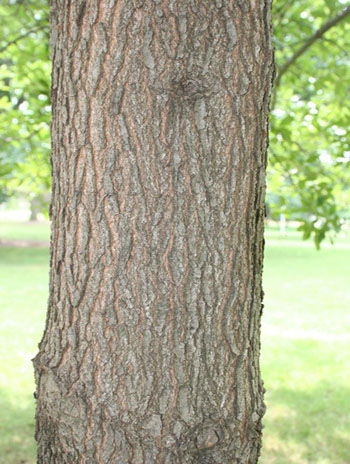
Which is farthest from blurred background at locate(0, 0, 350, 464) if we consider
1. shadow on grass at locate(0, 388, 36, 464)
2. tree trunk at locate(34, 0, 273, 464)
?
tree trunk at locate(34, 0, 273, 464)

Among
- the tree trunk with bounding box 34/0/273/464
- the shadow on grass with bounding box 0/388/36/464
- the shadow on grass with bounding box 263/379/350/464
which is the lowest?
the shadow on grass with bounding box 0/388/36/464

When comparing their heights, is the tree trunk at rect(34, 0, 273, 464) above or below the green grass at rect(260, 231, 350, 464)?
above

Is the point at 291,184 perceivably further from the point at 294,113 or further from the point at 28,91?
the point at 28,91

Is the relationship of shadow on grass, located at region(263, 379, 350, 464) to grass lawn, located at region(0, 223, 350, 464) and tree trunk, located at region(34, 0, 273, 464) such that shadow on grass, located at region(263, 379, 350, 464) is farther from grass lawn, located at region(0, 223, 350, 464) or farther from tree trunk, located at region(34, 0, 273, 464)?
tree trunk, located at region(34, 0, 273, 464)

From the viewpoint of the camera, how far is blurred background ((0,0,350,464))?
15.9 feet

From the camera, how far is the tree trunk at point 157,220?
5.98 ft

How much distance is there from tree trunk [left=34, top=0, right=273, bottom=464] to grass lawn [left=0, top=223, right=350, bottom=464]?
2859mm

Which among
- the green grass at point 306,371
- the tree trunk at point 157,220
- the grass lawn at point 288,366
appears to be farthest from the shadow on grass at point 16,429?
the tree trunk at point 157,220

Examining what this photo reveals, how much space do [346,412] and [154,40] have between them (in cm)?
479

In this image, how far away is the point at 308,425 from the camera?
518 cm

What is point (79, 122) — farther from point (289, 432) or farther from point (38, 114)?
point (289, 432)

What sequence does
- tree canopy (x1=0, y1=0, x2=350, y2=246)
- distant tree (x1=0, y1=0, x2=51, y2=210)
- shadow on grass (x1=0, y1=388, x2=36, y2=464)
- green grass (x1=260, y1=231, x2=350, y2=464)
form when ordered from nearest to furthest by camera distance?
1. shadow on grass (x1=0, y1=388, x2=36, y2=464)
2. green grass (x1=260, y1=231, x2=350, y2=464)
3. tree canopy (x1=0, y1=0, x2=350, y2=246)
4. distant tree (x1=0, y1=0, x2=51, y2=210)

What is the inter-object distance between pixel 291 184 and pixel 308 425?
2303mm

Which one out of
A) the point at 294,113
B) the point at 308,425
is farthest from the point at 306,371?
the point at 294,113
